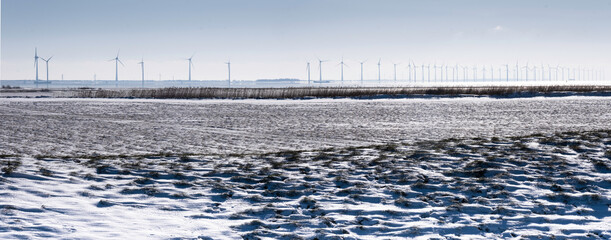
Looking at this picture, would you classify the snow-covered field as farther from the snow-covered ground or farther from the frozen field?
the frozen field

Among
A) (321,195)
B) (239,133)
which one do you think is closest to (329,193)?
(321,195)

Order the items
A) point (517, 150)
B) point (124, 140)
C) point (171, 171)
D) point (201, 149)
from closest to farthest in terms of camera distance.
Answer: point (171, 171) → point (517, 150) → point (201, 149) → point (124, 140)

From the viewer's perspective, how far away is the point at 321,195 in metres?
10.9

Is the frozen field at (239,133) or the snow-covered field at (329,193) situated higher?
the frozen field at (239,133)

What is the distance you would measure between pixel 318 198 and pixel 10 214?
492 cm

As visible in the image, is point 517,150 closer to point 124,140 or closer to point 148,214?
point 148,214

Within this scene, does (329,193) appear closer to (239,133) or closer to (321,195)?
(321,195)

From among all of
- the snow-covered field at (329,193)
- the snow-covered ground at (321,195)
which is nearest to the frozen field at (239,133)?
the snow-covered field at (329,193)

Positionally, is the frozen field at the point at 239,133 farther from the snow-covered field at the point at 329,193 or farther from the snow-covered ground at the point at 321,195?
the snow-covered ground at the point at 321,195

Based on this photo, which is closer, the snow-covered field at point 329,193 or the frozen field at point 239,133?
the snow-covered field at point 329,193

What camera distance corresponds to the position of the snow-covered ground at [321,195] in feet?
29.1

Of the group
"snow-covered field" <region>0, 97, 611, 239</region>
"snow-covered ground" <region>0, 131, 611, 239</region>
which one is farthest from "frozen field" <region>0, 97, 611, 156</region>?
"snow-covered ground" <region>0, 131, 611, 239</region>

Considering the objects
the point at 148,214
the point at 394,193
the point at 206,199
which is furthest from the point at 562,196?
the point at 148,214

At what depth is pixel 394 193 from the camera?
11.0 meters
